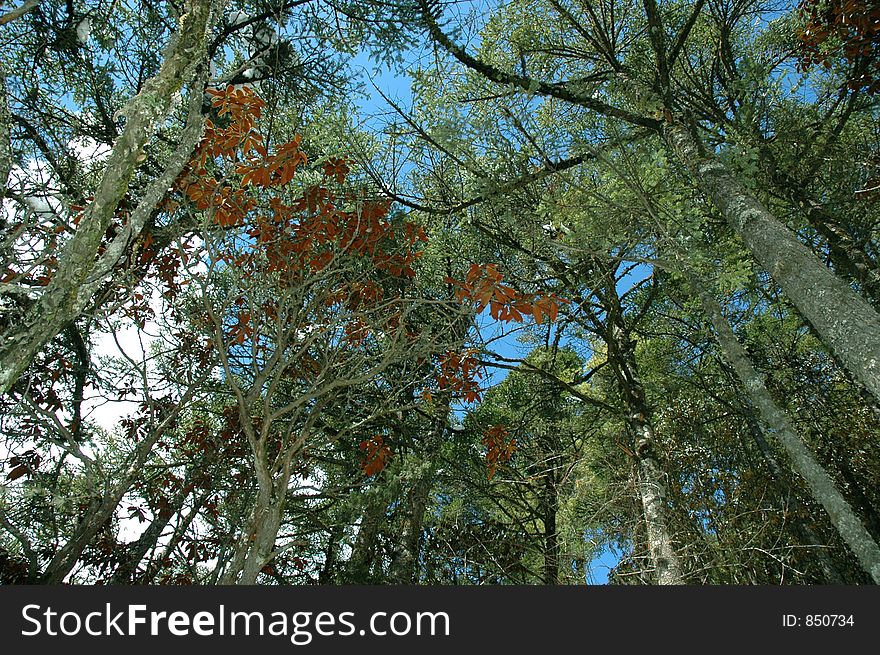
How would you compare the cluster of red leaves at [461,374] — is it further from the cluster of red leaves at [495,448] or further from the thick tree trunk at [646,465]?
the thick tree trunk at [646,465]

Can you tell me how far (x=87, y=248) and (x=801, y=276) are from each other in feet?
13.7

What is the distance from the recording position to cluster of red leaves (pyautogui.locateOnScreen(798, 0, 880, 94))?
4.74 metres

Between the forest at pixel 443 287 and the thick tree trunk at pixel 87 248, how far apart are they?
0.29 metres

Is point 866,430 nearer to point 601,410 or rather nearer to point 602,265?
point 601,410

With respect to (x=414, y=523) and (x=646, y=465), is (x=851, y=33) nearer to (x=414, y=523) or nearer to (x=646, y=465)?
(x=646, y=465)

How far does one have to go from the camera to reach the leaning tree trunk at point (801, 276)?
297 cm

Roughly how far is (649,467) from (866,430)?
4146mm

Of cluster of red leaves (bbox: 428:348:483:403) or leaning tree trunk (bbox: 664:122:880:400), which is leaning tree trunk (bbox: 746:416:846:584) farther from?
cluster of red leaves (bbox: 428:348:483:403)

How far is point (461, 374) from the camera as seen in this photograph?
589 centimetres

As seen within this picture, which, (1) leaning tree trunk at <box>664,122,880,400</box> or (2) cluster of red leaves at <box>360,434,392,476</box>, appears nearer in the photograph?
(1) leaning tree trunk at <box>664,122,880,400</box>

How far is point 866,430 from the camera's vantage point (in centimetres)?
742

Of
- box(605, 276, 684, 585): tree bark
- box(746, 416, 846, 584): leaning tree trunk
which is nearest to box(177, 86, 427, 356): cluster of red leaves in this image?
box(605, 276, 684, 585): tree bark

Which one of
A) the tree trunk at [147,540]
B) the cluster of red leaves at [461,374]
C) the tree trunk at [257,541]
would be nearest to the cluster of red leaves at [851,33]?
the cluster of red leaves at [461,374]

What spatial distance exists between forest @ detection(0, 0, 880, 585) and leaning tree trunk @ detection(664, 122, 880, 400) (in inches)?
1.0
